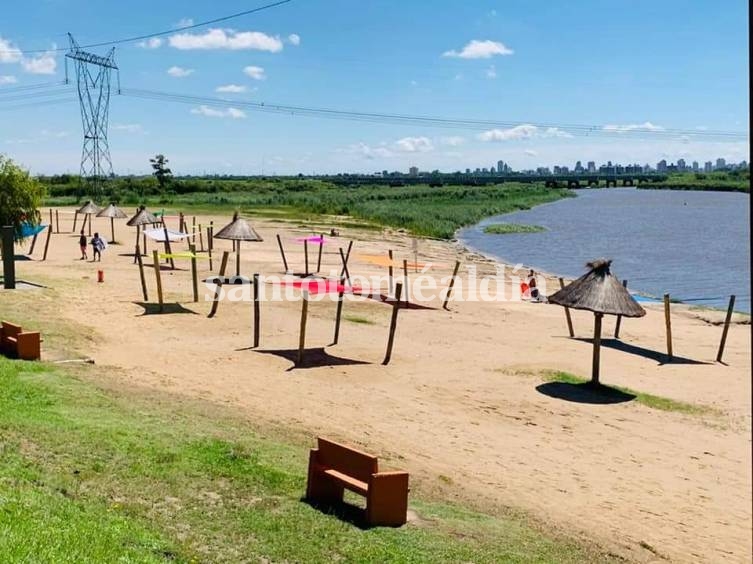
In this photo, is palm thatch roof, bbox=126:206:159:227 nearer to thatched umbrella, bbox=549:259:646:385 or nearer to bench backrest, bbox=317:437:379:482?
thatched umbrella, bbox=549:259:646:385

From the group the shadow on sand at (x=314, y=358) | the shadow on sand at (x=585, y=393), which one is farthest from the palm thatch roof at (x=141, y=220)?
the shadow on sand at (x=585, y=393)

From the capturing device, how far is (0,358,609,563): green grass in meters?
6.58

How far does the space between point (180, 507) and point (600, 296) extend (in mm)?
10615

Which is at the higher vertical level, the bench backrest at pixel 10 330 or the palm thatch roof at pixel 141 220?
the palm thatch roof at pixel 141 220

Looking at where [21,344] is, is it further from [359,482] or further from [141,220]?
[141,220]

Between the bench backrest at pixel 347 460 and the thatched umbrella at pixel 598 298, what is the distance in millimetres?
8583

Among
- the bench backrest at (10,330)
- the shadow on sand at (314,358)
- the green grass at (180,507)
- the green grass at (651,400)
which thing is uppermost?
the bench backrest at (10,330)

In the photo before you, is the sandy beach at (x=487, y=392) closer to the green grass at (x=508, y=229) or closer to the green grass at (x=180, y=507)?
the green grass at (x=180, y=507)

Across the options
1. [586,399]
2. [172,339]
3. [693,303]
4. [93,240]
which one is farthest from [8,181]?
[693,303]

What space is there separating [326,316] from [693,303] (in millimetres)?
15034

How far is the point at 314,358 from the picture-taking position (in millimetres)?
16672

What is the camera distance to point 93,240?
3045cm

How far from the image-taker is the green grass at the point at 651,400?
1455 cm

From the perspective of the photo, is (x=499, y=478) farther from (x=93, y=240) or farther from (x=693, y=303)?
(x=93, y=240)
